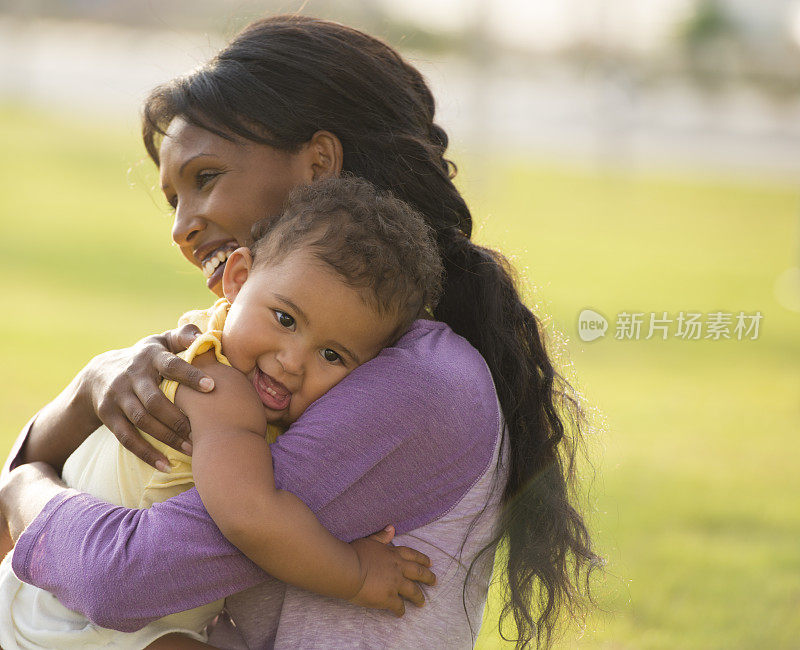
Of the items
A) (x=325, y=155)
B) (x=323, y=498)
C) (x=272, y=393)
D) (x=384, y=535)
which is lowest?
(x=384, y=535)

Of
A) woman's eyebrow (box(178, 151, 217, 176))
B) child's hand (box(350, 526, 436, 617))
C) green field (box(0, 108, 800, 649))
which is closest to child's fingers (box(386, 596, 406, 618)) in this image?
child's hand (box(350, 526, 436, 617))

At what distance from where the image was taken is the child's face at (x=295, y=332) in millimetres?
2006

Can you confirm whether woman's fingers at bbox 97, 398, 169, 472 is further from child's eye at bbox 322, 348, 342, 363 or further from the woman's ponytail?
the woman's ponytail

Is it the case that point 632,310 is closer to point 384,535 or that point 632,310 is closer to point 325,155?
point 325,155

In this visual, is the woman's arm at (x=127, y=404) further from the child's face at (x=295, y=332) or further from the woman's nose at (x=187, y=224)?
the woman's nose at (x=187, y=224)

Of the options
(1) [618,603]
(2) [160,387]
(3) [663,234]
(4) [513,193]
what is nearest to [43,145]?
(4) [513,193]

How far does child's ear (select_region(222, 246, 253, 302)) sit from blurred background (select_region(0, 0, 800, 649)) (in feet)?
2.45

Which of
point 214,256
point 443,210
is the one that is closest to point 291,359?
point 214,256

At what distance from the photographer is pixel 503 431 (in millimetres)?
2141

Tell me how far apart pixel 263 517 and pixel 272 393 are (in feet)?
1.01

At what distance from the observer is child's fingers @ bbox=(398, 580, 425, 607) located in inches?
77.0

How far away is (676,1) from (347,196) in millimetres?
41593

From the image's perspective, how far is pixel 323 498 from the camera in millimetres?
1863

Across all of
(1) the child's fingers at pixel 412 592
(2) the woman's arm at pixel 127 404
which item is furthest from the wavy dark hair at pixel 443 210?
(2) the woman's arm at pixel 127 404
